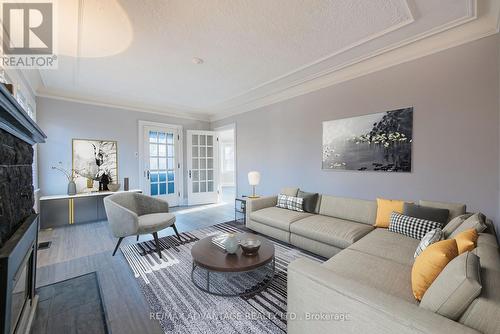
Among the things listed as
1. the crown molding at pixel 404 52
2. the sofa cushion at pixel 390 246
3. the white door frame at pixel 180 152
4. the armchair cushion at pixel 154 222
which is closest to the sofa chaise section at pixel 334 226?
the sofa cushion at pixel 390 246

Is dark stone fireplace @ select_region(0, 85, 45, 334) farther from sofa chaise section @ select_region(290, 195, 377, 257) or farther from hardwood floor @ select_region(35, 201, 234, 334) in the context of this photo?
sofa chaise section @ select_region(290, 195, 377, 257)

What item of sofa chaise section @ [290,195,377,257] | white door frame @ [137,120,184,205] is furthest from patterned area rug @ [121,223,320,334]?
white door frame @ [137,120,184,205]

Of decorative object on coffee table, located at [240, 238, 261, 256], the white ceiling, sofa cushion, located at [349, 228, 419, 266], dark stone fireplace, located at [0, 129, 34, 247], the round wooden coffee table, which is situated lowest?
the round wooden coffee table

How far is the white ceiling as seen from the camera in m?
1.92

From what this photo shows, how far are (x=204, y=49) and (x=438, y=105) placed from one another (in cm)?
288

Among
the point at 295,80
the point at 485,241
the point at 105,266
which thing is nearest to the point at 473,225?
the point at 485,241

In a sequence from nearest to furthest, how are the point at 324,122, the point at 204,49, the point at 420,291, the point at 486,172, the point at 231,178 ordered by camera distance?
the point at 420,291 < the point at 486,172 < the point at 204,49 < the point at 324,122 < the point at 231,178

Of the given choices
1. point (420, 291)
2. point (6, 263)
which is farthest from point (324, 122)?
point (6, 263)

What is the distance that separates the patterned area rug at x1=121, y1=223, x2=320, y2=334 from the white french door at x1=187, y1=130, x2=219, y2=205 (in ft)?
10.7

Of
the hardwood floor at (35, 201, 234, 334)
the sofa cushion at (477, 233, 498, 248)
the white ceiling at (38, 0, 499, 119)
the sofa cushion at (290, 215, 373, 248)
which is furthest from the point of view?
the sofa cushion at (290, 215, 373, 248)

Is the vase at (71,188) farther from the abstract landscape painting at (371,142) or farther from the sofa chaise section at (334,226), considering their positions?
the abstract landscape painting at (371,142)

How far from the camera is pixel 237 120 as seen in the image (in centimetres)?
534

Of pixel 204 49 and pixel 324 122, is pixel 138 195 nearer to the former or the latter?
pixel 204 49

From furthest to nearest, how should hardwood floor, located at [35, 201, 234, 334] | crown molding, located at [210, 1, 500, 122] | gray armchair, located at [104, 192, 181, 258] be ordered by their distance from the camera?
gray armchair, located at [104, 192, 181, 258], crown molding, located at [210, 1, 500, 122], hardwood floor, located at [35, 201, 234, 334]
